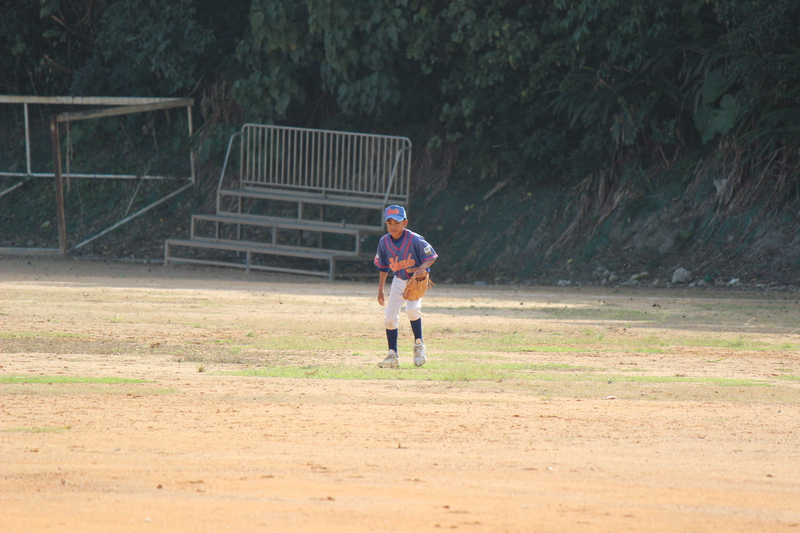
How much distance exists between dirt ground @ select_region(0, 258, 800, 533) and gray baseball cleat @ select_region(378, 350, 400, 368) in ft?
0.58

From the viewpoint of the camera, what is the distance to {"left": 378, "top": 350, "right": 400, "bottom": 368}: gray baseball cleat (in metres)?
9.68

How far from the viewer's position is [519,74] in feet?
77.5

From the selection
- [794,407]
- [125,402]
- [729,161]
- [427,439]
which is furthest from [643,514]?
[729,161]

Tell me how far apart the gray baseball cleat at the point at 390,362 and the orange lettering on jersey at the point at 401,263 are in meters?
0.84

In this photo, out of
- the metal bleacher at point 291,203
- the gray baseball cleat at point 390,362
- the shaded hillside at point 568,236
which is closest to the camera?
the gray baseball cleat at point 390,362

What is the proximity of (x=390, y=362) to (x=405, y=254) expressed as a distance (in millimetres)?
1077

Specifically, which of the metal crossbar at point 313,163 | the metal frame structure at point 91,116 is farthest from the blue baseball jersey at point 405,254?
the metal frame structure at point 91,116

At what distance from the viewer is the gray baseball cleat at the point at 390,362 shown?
31.8 ft

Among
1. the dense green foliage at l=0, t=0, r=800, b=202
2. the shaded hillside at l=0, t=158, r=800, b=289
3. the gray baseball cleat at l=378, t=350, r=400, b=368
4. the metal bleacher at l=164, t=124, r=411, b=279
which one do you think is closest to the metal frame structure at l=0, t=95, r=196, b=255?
the shaded hillside at l=0, t=158, r=800, b=289

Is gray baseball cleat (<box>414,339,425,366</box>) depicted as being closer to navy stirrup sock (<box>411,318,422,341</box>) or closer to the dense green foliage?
navy stirrup sock (<box>411,318,422,341</box>)

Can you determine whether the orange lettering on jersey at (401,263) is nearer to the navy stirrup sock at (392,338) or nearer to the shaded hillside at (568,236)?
the navy stirrup sock at (392,338)

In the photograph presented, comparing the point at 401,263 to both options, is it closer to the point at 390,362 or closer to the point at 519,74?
the point at 390,362

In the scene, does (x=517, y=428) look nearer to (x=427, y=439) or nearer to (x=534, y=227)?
(x=427, y=439)

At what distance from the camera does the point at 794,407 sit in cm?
788
